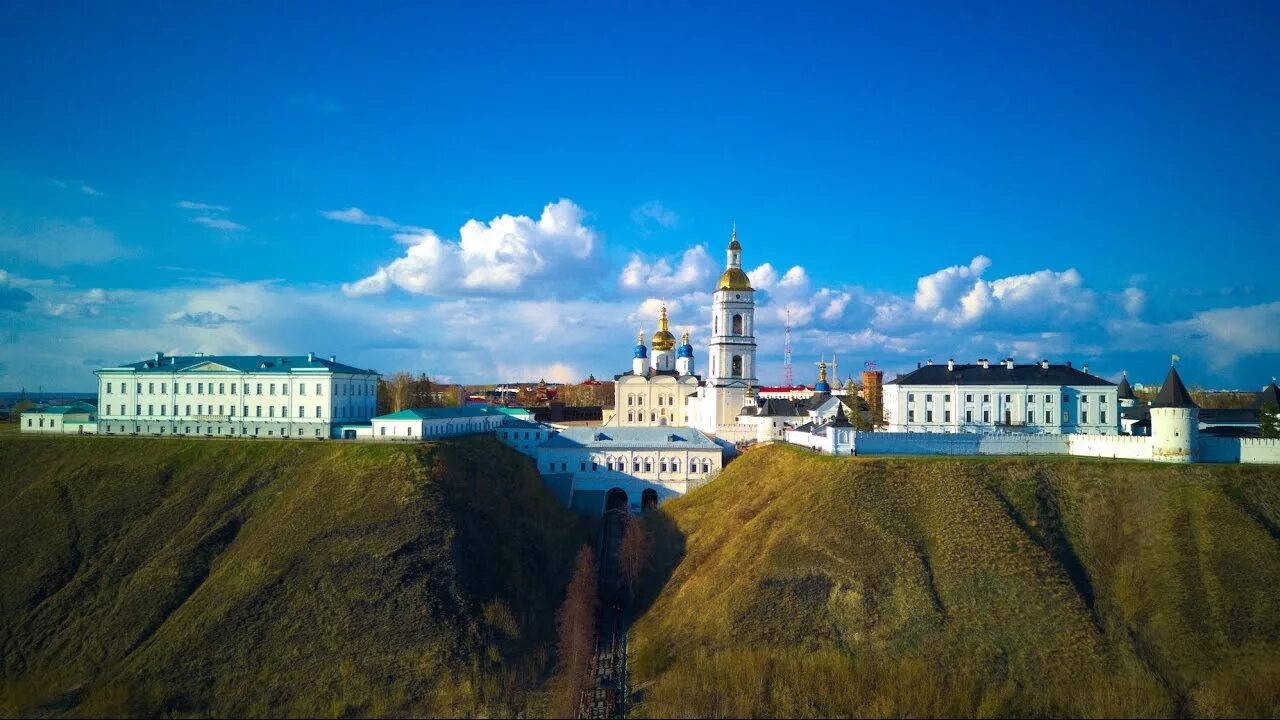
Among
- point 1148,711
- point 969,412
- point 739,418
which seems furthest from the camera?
point 739,418

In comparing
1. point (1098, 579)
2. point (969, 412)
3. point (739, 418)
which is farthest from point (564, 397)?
point (1098, 579)

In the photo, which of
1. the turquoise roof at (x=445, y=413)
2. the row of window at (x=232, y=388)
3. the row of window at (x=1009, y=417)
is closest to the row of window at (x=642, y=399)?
the turquoise roof at (x=445, y=413)

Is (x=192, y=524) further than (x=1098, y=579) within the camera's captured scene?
Yes

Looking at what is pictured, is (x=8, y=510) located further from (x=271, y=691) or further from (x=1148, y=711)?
(x=1148, y=711)

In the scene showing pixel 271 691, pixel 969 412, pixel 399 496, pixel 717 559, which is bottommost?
pixel 271 691

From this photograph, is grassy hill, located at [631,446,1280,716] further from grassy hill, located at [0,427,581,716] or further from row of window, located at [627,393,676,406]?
row of window, located at [627,393,676,406]

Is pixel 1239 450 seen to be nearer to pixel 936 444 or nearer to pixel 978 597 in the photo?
pixel 936 444

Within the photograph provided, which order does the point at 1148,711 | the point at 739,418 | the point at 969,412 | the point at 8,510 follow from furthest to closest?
the point at 739,418
the point at 969,412
the point at 8,510
the point at 1148,711

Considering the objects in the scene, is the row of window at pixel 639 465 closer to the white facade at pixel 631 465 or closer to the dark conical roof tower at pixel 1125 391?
the white facade at pixel 631 465

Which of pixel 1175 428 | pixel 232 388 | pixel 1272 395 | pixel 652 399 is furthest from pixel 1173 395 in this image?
pixel 232 388
